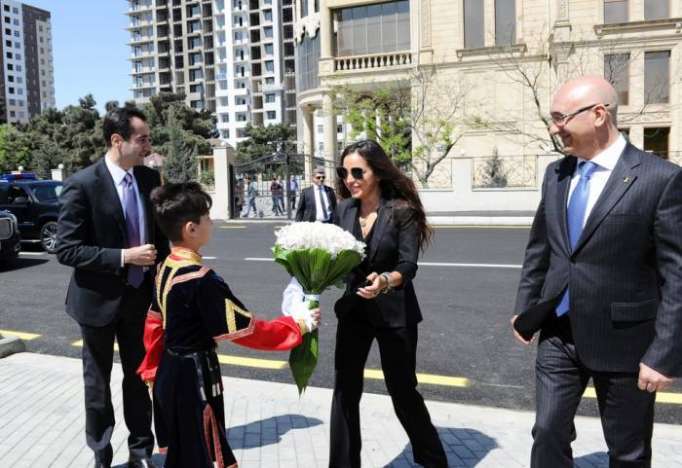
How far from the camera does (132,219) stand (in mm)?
3523

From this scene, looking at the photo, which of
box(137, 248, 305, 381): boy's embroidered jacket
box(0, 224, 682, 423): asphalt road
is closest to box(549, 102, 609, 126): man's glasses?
box(137, 248, 305, 381): boy's embroidered jacket

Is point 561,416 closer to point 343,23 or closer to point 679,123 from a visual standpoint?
point 679,123

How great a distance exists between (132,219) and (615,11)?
30.0 m

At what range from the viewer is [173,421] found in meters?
2.67

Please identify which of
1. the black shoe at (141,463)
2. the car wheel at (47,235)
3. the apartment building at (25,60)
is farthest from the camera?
the apartment building at (25,60)

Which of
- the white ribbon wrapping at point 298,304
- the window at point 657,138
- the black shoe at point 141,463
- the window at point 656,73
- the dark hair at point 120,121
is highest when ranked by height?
the window at point 656,73

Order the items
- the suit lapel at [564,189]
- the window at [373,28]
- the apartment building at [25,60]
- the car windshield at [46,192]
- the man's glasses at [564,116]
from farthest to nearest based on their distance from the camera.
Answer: the apartment building at [25,60], the window at [373,28], the car windshield at [46,192], the suit lapel at [564,189], the man's glasses at [564,116]

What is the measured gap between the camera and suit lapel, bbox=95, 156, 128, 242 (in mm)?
3398

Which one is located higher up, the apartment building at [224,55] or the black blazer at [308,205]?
the apartment building at [224,55]

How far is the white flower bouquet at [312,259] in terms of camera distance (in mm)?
2795

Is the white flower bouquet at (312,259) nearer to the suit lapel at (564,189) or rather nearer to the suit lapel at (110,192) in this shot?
the suit lapel at (564,189)

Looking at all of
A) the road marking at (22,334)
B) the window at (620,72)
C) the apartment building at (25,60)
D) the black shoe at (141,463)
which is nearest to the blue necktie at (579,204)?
the black shoe at (141,463)

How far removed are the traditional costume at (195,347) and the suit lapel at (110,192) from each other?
890mm

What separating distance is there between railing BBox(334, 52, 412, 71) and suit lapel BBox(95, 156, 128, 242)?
1183 inches
